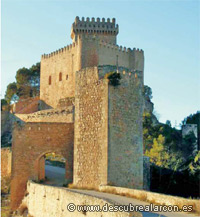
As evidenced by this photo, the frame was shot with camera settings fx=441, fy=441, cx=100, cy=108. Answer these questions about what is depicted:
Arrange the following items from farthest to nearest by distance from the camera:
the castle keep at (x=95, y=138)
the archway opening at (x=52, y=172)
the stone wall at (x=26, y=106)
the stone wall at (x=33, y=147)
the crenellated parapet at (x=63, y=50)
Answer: the stone wall at (x=26, y=106), the crenellated parapet at (x=63, y=50), the archway opening at (x=52, y=172), the stone wall at (x=33, y=147), the castle keep at (x=95, y=138)

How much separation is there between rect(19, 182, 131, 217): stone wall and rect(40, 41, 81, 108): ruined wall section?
62.5ft

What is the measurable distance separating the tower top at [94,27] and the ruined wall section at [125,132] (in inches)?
960

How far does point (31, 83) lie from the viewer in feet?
161

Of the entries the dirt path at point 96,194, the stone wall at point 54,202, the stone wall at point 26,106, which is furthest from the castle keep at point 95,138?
the stone wall at point 26,106

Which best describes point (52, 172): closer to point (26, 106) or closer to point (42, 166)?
point (42, 166)

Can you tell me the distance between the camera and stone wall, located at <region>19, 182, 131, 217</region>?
10.1 metres

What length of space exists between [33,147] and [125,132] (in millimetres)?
4765

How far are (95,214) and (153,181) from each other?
9.34 meters

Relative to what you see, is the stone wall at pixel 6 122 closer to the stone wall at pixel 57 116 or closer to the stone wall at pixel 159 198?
the stone wall at pixel 57 116

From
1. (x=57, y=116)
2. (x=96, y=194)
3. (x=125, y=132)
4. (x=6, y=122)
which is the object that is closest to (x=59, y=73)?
(x=6, y=122)

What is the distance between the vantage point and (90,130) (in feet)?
54.4

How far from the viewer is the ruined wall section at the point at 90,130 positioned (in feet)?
51.9

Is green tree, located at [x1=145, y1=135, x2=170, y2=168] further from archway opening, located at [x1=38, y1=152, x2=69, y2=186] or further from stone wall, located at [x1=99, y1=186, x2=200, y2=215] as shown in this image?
stone wall, located at [x1=99, y1=186, x2=200, y2=215]

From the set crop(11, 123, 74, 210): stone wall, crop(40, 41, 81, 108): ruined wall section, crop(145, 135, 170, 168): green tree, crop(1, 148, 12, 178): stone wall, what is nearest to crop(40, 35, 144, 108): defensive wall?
crop(40, 41, 81, 108): ruined wall section
